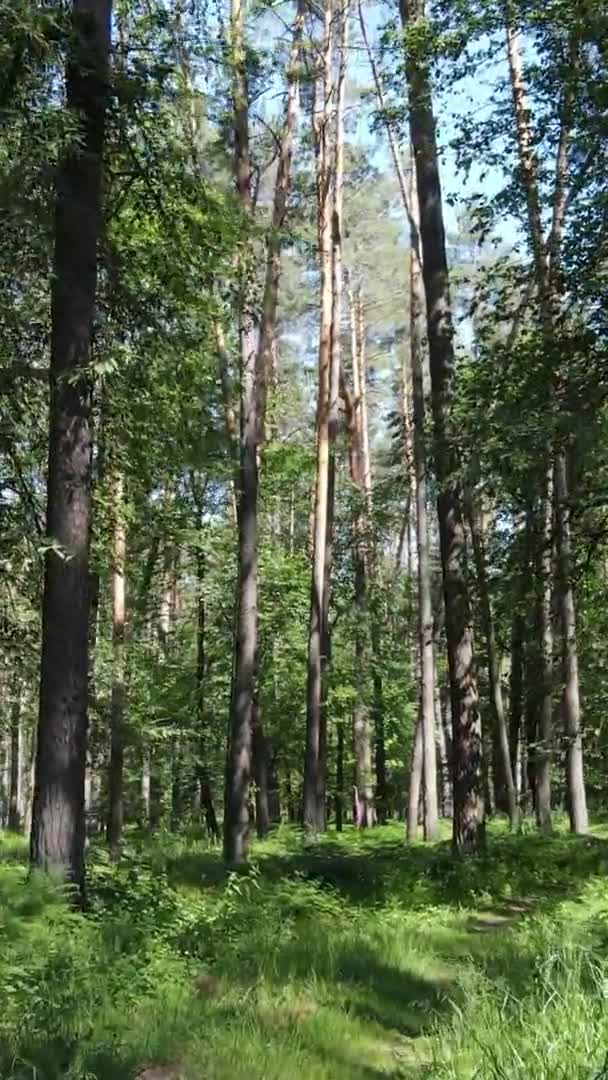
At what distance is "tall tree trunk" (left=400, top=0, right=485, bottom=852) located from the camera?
Result: 10.0 m

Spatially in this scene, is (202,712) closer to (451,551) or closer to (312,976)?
(451,551)

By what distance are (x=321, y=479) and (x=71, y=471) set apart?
950cm

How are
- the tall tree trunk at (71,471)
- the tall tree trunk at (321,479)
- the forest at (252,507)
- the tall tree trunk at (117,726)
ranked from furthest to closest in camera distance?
the tall tree trunk at (321,479), the tall tree trunk at (117,726), the tall tree trunk at (71,471), the forest at (252,507)

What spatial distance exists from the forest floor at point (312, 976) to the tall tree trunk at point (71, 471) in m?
0.59

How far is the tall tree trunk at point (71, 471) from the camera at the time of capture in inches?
277

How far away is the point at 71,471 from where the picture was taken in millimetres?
7418

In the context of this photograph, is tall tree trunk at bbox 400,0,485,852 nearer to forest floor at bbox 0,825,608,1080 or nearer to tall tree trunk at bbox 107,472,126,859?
forest floor at bbox 0,825,608,1080

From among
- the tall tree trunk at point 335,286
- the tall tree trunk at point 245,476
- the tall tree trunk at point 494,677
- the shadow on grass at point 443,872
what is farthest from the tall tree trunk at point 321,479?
the shadow on grass at point 443,872

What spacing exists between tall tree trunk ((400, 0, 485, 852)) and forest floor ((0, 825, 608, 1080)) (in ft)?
2.55

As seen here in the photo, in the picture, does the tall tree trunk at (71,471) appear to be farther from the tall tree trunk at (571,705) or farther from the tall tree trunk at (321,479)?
the tall tree trunk at (321,479)

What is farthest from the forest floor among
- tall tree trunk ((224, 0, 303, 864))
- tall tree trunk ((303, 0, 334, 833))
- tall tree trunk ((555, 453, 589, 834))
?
tall tree trunk ((303, 0, 334, 833))

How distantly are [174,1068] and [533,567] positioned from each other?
220 inches

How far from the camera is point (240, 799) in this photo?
38.2 feet

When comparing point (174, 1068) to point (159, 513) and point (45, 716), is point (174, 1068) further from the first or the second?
point (159, 513)
